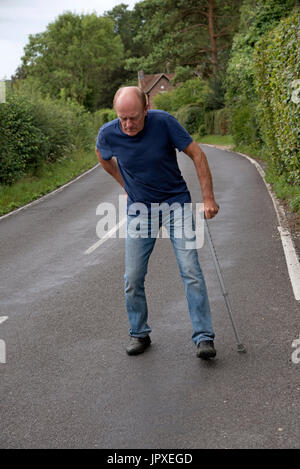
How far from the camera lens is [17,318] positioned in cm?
673

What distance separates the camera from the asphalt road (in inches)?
154

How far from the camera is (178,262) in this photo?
4988 millimetres

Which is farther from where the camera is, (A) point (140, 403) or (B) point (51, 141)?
(B) point (51, 141)

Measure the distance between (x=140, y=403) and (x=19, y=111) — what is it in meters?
17.6

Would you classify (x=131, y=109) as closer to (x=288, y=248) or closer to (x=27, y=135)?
(x=288, y=248)

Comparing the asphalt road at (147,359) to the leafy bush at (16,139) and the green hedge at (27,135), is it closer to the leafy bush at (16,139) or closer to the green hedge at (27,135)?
the leafy bush at (16,139)

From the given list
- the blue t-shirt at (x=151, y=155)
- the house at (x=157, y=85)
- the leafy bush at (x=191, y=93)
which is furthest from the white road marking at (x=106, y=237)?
the house at (x=157, y=85)

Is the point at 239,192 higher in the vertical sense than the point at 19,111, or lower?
lower

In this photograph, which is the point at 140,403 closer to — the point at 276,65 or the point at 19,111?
the point at 276,65

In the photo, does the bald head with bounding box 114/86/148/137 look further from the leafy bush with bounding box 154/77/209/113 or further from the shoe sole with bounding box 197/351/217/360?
the leafy bush with bounding box 154/77/209/113

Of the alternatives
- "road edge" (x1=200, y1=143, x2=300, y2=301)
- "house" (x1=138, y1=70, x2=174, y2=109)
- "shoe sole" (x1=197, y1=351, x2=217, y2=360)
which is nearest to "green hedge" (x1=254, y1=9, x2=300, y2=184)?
"road edge" (x1=200, y1=143, x2=300, y2=301)

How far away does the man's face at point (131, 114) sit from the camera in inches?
178

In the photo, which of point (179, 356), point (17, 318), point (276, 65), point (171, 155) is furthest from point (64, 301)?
point (276, 65)

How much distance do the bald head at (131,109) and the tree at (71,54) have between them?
74196mm
